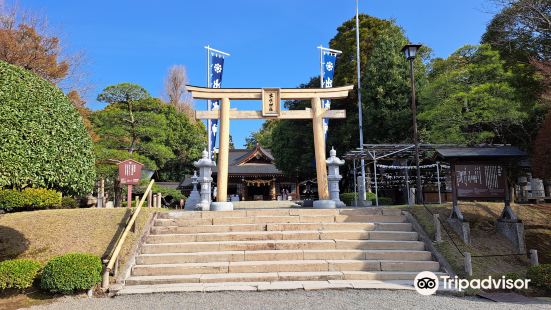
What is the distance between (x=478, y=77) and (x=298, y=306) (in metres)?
16.0

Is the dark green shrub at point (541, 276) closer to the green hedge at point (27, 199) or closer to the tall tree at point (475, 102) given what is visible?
the tall tree at point (475, 102)

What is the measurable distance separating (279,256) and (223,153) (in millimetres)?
5282

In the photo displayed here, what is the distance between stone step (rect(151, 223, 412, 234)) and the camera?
360 inches

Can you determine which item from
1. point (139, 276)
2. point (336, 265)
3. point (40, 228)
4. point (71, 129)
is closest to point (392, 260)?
point (336, 265)

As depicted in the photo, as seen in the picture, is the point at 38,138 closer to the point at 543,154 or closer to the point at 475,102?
the point at 543,154

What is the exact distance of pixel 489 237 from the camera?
8953 millimetres

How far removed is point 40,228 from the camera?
8766 millimetres

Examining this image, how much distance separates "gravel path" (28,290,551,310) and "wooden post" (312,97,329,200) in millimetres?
5940

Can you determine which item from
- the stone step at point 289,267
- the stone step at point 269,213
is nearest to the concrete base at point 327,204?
the stone step at point 269,213

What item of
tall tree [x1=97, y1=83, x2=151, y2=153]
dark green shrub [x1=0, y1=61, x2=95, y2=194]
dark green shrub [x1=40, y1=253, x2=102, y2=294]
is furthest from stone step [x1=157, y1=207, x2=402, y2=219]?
tall tree [x1=97, y1=83, x2=151, y2=153]

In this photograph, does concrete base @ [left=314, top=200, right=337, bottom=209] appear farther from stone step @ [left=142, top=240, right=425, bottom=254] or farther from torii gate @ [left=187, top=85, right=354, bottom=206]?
stone step @ [left=142, top=240, right=425, bottom=254]

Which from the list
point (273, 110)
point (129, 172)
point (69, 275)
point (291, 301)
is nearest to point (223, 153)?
point (273, 110)

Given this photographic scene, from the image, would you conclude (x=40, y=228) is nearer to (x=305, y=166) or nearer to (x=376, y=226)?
(x=376, y=226)

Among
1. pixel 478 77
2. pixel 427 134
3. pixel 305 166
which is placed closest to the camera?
pixel 478 77
